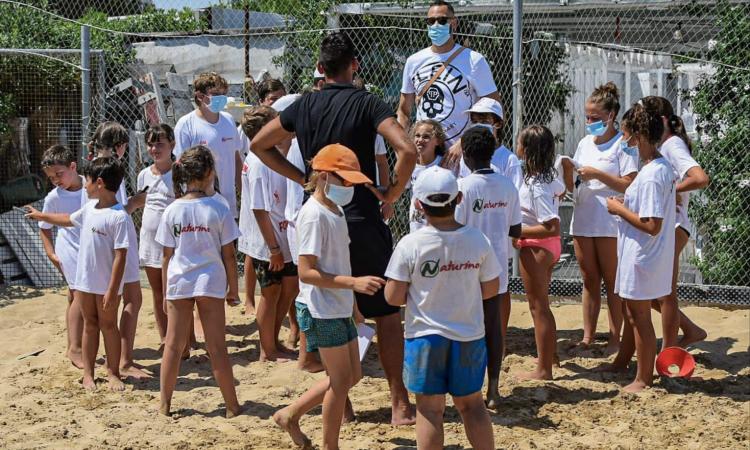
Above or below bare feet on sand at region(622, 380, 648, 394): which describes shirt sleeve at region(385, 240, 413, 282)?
above

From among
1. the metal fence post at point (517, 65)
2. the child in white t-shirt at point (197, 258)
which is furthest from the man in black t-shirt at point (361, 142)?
the metal fence post at point (517, 65)

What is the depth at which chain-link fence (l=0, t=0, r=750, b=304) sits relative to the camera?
333 inches

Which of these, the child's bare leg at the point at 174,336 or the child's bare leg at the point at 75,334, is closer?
the child's bare leg at the point at 174,336

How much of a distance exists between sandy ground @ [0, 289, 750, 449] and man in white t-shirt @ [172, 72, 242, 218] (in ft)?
4.42

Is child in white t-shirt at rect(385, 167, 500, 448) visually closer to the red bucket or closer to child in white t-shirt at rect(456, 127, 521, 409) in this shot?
child in white t-shirt at rect(456, 127, 521, 409)

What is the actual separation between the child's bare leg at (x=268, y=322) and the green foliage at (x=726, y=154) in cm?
410

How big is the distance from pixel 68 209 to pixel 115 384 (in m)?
1.46

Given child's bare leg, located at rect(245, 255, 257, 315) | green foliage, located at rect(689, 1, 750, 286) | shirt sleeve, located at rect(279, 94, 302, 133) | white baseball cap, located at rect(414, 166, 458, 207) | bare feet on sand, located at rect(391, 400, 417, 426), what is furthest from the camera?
green foliage, located at rect(689, 1, 750, 286)

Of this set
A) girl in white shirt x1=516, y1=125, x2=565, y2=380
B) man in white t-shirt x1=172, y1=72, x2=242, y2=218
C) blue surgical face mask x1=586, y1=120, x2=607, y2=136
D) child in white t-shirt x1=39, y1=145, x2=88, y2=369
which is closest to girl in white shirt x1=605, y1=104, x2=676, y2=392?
girl in white shirt x1=516, y1=125, x2=565, y2=380

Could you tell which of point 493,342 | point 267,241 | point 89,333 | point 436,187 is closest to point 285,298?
point 267,241

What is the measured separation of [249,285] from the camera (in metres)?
7.88

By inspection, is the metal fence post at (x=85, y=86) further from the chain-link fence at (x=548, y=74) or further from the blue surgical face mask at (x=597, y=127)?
the blue surgical face mask at (x=597, y=127)

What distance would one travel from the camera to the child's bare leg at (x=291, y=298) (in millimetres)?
6889

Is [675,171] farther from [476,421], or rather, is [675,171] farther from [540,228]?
[476,421]
